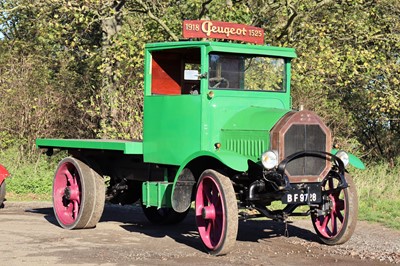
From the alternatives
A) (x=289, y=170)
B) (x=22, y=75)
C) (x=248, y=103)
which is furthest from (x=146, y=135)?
(x=22, y=75)

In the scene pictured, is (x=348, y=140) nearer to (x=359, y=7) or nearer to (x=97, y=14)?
(x=359, y=7)

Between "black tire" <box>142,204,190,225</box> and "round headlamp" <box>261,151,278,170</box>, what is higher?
"round headlamp" <box>261,151,278,170</box>

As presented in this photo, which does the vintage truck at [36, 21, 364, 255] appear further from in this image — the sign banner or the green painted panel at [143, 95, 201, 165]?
the sign banner

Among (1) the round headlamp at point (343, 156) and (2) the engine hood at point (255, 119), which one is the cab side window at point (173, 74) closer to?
(2) the engine hood at point (255, 119)

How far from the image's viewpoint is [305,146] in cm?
868

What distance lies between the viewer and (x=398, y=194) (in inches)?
578

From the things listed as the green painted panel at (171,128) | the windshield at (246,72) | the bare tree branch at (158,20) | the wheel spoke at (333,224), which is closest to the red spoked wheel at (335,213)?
the wheel spoke at (333,224)

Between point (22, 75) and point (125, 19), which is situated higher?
point (125, 19)

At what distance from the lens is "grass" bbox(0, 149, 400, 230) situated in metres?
12.7

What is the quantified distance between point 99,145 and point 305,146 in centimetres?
318

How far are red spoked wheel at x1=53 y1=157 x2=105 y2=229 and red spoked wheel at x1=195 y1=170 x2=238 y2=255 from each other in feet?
7.27

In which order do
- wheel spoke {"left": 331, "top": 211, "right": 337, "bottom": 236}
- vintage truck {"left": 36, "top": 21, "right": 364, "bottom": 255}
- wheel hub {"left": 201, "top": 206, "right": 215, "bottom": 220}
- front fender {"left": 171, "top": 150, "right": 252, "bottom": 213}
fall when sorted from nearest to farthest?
vintage truck {"left": 36, "top": 21, "right": 364, "bottom": 255} < wheel hub {"left": 201, "top": 206, "right": 215, "bottom": 220} < front fender {"left": 171, "top": 150, "right": 252, "bottom": 213} < wheel spoke {"left": 331, "top": 211, "right": 337, "bottom": 236}

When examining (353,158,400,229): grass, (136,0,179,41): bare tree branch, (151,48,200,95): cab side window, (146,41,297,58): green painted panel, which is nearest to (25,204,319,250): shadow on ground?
(353,158,400,229): grass

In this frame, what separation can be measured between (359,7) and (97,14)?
6.00m
